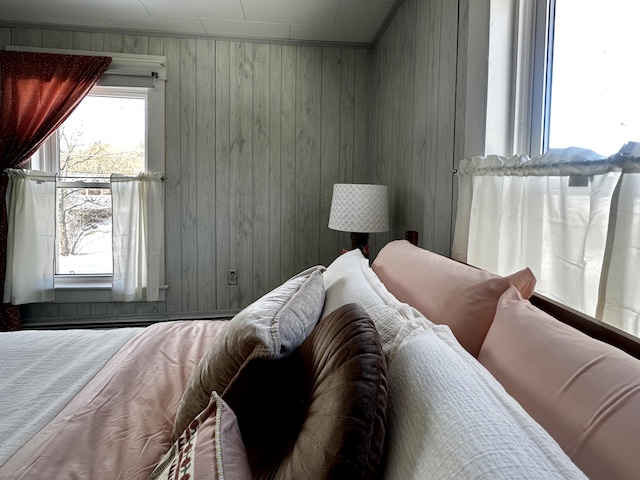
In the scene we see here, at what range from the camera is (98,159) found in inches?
112

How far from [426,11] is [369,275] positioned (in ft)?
4.83

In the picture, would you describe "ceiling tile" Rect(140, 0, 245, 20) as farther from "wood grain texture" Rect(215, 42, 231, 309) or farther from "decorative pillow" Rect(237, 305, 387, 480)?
"decorative pillow" Rect(237, 305, 387, 480)

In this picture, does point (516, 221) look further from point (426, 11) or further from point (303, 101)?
point (303, 101)

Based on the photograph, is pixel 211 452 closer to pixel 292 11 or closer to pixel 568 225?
pixel 568 225

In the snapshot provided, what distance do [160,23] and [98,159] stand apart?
1.07m

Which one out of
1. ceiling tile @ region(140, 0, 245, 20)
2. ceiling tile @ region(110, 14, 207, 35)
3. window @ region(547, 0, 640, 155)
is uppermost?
ceiling tile @ region(110, 14, 207, 35)

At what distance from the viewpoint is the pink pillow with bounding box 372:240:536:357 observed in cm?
86

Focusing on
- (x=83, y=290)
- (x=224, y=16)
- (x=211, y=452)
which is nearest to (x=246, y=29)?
(x=224, y=16)

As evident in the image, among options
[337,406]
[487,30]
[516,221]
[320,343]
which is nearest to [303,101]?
[487,30]

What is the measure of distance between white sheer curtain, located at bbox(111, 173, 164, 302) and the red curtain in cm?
58

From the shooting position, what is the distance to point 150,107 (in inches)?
111

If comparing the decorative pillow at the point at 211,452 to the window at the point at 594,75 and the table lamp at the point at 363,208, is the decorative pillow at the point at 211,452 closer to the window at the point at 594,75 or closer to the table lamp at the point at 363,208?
the window at the point at 594,75

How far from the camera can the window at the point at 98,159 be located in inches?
→ 111

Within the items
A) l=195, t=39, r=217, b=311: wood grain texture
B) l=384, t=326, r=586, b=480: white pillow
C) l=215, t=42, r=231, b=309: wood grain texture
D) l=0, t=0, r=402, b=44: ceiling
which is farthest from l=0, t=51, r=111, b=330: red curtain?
l=384, t=326, r=586, b=480: white pillow
